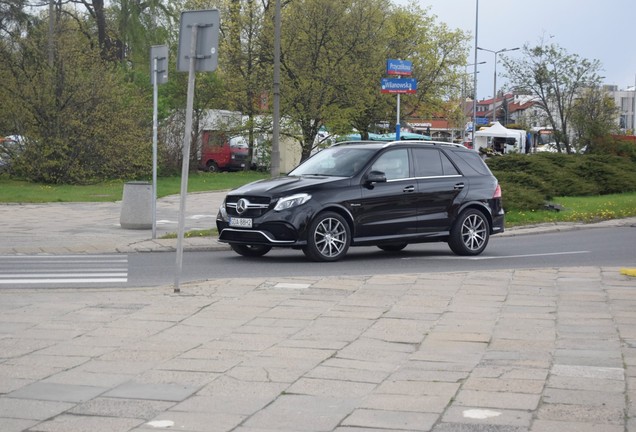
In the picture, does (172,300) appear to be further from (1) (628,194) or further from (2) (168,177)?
(2) (168,177)

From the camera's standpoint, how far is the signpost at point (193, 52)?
11.7 meters

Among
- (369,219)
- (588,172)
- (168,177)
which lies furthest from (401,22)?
(369,219)

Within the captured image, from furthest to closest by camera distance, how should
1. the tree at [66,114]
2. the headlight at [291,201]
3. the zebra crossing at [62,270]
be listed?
the tree at [66,114], the headlight at [291,201], the zebra crossing at [62,270]

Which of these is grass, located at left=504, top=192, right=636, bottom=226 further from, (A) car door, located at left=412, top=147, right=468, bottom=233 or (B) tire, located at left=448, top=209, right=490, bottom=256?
(A) car door, located at left=412, top=147, right=468, bottom=233

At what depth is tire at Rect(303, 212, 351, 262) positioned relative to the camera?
15.5 m

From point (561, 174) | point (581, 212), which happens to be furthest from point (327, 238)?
point (561, 174)

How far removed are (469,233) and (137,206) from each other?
21.6 ft

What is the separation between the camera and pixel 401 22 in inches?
2790

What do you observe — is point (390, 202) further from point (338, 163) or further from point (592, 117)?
point (592, 117)

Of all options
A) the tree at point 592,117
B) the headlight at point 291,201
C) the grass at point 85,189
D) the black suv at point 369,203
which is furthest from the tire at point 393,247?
the tree at point 592,117

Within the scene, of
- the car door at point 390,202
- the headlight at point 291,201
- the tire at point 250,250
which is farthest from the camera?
the tire at point 250,250

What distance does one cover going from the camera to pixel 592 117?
149ft

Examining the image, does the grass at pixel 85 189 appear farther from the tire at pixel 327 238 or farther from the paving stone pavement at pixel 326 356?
the paving stone pavement at pixel 326 356

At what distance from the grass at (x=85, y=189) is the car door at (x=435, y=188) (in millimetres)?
13052
